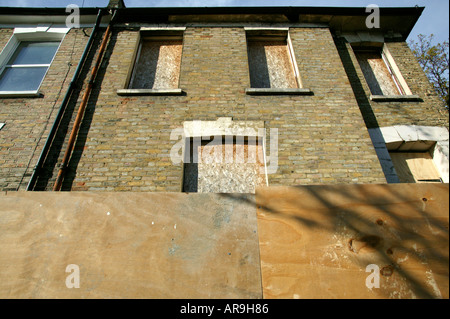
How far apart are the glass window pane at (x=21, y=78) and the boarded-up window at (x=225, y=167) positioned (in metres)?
4.48

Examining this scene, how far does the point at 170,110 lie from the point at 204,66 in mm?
1542

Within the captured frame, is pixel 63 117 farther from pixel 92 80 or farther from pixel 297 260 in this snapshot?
pixel 297 260

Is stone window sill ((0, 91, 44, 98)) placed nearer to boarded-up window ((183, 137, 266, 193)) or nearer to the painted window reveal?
the painted window reveal

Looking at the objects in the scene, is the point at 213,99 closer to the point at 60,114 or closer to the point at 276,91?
the point at 276,91

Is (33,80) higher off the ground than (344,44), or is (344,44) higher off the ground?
(344,44)

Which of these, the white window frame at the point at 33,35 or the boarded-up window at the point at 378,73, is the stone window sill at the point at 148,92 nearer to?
the white window frame at the point at 33,35

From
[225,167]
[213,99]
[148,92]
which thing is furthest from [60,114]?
[225,167]

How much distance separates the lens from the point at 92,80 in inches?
211

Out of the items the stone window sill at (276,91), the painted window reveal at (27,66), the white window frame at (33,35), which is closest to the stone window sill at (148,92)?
the stone window sill at (276,91)

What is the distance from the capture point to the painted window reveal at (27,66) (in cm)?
574

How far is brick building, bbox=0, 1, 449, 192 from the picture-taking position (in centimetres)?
436

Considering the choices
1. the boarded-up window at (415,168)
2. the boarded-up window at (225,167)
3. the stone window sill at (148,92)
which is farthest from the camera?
the stone window sill at (148,92)

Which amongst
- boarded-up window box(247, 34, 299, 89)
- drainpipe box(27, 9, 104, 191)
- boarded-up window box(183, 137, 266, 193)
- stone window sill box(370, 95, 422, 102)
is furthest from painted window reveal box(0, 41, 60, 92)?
stone window sill box(370, 95, 422, 102)

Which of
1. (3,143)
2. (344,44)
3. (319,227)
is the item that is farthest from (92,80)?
(344,44)
